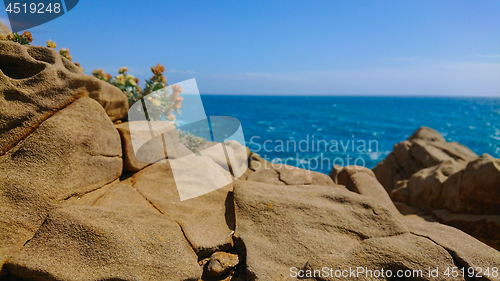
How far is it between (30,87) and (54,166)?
99 cm

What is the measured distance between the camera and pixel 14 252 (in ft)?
9.05

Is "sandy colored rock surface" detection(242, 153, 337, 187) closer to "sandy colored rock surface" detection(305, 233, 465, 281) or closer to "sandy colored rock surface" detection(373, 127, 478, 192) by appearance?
"sandy colored rock surface" detection(305, 233, 465, 281)

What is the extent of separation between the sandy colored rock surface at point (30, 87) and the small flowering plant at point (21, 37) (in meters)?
0.59

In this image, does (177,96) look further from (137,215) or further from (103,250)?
(103,250)

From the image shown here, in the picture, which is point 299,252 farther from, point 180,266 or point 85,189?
point 85,189

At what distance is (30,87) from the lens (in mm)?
3562

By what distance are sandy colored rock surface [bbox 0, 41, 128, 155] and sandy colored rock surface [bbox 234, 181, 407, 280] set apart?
2.50 metres

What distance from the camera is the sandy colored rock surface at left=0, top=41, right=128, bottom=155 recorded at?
3385 mm

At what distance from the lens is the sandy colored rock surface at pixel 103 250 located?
268cm

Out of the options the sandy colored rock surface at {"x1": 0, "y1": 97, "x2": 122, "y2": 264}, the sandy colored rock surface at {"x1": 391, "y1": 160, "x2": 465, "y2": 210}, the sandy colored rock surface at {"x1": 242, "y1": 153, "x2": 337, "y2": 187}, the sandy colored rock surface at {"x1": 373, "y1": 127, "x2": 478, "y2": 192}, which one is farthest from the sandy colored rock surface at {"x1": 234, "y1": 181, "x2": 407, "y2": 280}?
the sandy colored rock surface at {"x1": 373, "y1": 127, "x2": 478, "y2": 192}

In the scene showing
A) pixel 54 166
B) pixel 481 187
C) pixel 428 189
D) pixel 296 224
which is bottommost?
pixel 428 189
